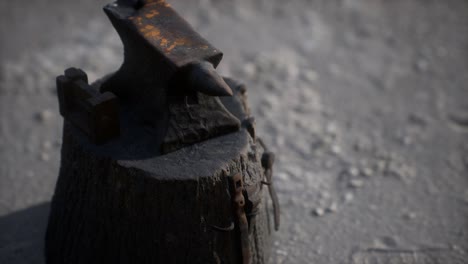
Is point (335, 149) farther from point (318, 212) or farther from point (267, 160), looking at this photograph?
point (267, 160)

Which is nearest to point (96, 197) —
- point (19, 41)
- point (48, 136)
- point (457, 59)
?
point (48, 136)

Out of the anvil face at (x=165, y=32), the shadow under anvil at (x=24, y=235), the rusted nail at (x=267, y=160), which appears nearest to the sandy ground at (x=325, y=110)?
the shadow under anvil at (x=24, y=235)

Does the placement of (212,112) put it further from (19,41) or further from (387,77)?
(19,41)

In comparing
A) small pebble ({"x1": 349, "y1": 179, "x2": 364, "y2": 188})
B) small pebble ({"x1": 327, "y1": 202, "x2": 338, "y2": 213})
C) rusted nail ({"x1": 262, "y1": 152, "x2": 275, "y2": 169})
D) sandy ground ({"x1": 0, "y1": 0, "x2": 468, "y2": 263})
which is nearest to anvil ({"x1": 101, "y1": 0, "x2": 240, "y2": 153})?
rusted nail ({"x1": 262, "y1": 152, "x2": 275, "y2": 169})

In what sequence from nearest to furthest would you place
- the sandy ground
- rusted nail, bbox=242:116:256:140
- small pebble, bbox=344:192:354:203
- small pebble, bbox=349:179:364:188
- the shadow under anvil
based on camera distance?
rusted nail, bbox=242:116:256:140, the shadow under anvil, the sandy ground, small pebble, bbox=344:192:354:203, small pebble, bbox=349:179:364:188

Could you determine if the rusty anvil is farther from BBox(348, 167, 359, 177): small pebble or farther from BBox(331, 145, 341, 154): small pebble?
BBox(331, 145, 341, 154): small pebble

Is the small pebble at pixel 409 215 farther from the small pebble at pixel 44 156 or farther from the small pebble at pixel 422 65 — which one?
the small pebble at pixel 44 156
